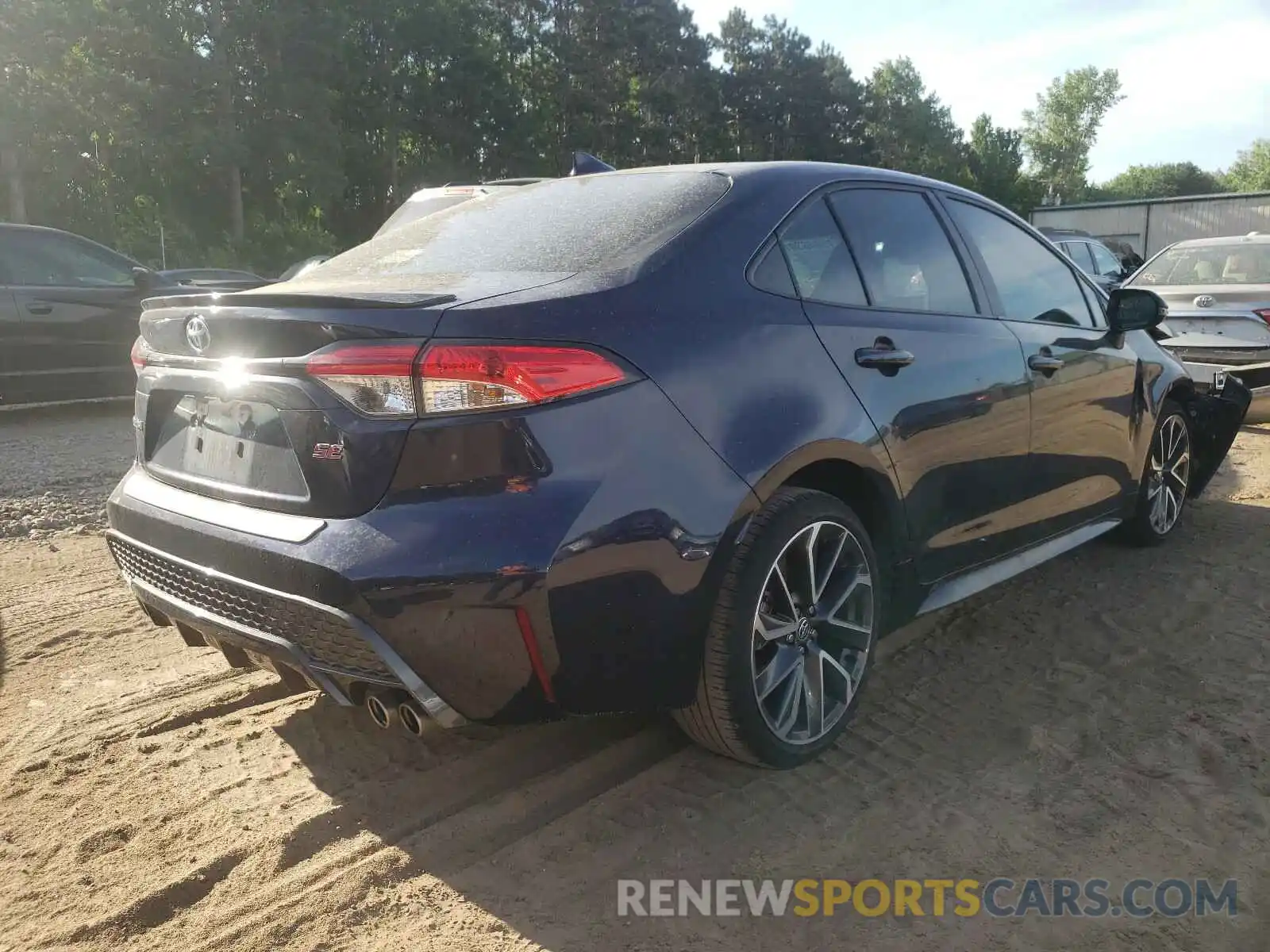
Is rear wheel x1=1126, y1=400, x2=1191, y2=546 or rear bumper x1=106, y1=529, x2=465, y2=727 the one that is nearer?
rear bumper x1=106, y1=529, x2=465, y2=727

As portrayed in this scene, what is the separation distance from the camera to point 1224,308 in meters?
7.71

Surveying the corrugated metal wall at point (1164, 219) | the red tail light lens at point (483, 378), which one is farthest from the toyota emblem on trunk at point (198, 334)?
the corrugated metal wall at point (1164, 219)

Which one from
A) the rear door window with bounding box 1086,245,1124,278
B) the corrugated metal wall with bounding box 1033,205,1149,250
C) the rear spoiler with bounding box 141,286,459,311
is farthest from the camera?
the corrugated metal wall with bounding box 1033,205,1149,250

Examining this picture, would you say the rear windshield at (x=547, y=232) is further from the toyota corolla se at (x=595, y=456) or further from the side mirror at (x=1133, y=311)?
the side mirror at (x=1133, y=311)

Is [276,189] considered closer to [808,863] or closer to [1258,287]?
[1258,287]

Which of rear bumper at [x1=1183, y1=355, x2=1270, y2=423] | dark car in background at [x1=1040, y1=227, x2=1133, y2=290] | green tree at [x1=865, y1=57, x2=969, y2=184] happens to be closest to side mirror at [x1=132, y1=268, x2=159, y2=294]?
rear bumper at [x1=1183, y1=355, x2=1270, y2=423]

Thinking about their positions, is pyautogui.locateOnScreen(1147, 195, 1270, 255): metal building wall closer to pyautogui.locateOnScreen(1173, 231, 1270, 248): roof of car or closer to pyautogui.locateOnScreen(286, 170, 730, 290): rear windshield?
pyautogui.locateOnScreen(1173, 231, 1270, 248): roof of car

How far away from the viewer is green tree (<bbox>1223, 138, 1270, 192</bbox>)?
94.2m

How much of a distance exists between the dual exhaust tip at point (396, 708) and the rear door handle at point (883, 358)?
150 centimetres

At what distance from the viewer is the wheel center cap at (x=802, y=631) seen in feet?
8.98

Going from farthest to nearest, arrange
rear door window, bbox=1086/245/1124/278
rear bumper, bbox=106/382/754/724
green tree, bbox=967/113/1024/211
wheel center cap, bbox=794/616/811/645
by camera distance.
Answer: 1. green tree, bbox=967/113/1024/211
2. rear door window, bbox=1086/245/1124/278
3. wheel center cap, bbox=794/616/811/645
4. rear bumper, bbox=106/382/754/724

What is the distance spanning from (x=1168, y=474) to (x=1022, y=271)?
5.46 feet

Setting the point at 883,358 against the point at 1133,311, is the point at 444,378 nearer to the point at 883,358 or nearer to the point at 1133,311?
the point at 883,358

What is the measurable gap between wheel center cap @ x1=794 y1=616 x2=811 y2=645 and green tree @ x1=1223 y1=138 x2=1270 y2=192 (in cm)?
10806
